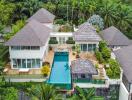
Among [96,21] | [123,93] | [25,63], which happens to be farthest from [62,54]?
[123,93]

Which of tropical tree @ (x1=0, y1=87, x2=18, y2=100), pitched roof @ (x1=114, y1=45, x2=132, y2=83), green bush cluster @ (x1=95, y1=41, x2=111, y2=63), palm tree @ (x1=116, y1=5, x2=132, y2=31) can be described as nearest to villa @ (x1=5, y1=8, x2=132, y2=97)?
green bush cluster @ (x1=95, y1=41, x2=111, y2=63)

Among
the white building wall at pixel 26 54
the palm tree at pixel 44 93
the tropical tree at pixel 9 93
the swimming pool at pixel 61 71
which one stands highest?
the white building wall at pixel 26 54

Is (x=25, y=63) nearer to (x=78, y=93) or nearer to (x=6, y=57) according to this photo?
(x=6, y=57)

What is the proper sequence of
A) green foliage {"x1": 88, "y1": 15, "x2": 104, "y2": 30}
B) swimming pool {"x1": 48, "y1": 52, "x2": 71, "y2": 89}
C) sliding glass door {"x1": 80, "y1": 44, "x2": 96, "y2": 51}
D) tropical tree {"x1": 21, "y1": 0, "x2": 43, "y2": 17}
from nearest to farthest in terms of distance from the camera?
swimming pool {"x1": 48, "y1": 52, "x2": 71, "y2": 89}, sliding glass door {"x1": 80, "y1": 44, "x2": 96, "y2": 51}, green foliage {"x1": 88, "y1": 15, "x2": 104, "y2": 30}, tropical tree {"x1": 21, "y1": 0, "x2": 43, "y2": 17}

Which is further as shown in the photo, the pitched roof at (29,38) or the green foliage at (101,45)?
the green foliage at (101,45)

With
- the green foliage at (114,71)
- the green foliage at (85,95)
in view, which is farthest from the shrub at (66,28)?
the green foliage at (85,95)

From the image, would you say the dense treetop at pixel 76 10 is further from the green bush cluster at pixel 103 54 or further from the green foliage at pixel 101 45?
the green bush cluster at pixel 103 54

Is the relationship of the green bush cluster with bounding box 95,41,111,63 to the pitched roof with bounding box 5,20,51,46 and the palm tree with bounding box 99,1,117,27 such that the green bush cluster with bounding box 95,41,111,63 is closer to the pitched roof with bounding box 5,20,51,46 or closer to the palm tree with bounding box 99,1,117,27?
the pitched roof with bounding box 5,20,51,46
